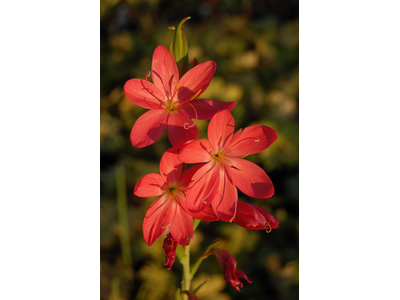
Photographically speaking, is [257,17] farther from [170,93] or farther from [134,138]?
[134,138]

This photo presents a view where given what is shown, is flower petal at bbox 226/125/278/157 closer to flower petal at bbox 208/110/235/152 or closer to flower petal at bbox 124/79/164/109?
flower petal at bbox 208/110/235/152

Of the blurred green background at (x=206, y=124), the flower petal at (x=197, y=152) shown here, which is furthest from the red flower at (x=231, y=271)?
the blurred green background at (x=206, y=124)

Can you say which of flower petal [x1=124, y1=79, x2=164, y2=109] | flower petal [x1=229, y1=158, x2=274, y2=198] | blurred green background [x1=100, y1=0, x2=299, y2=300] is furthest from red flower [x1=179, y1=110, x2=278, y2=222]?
blurred green background [x1=100, y1=0, x2=299, y2=300]

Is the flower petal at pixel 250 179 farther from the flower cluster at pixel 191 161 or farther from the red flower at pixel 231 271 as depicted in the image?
the red flower at pixel 231 271

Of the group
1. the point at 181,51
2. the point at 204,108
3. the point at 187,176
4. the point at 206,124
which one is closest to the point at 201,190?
the point at 187,176

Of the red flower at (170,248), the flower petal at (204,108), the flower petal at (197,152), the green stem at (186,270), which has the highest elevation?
the flower petal at (204,108)

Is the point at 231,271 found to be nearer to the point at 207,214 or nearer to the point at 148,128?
the point at 207,214
